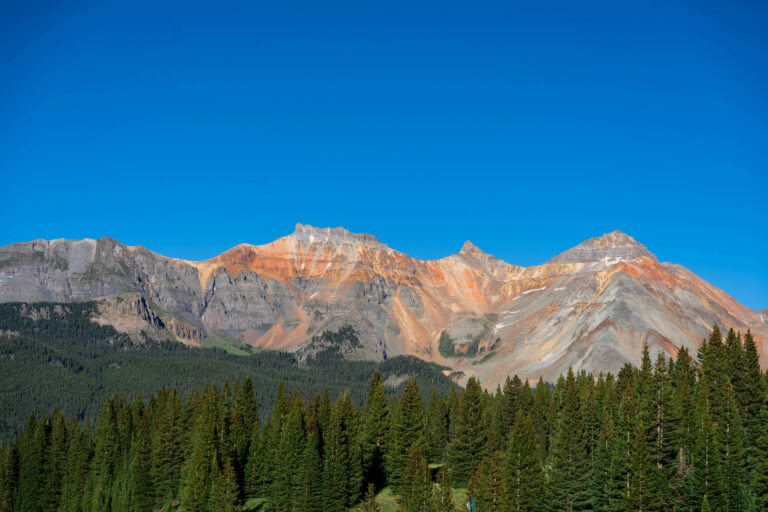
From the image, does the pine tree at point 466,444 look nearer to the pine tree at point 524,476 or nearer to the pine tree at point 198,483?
the pine tree at point 524,476

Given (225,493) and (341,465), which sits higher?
(341,465)

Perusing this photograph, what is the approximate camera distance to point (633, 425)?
67.7m

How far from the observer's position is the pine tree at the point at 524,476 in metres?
68.0

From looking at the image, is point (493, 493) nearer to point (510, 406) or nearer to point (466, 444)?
point (466, 444)

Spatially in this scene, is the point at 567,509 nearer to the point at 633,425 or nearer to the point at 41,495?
the point at 633,425

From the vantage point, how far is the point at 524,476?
6819cm

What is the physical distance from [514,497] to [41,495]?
299 ft

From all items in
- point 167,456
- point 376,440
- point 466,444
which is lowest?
point 167,456

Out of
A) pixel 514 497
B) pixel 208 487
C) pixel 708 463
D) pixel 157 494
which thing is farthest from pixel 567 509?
pixel 157 494

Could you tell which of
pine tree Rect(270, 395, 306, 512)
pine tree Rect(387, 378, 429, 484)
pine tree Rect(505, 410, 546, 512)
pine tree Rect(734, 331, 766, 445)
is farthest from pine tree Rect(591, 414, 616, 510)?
pine tree Rect(270, 395, 306, 512)

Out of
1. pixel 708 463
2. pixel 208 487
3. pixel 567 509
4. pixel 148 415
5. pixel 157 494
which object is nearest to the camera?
pixel 708 463

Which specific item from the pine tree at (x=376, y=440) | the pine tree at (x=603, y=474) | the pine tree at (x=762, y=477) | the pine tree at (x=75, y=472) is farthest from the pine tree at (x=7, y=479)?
the pine tree at (x=762, y=477)

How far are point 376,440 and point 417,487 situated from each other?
97.8 ft

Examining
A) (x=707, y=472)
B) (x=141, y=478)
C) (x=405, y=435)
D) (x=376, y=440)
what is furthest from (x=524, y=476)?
(x=141, y=478)
